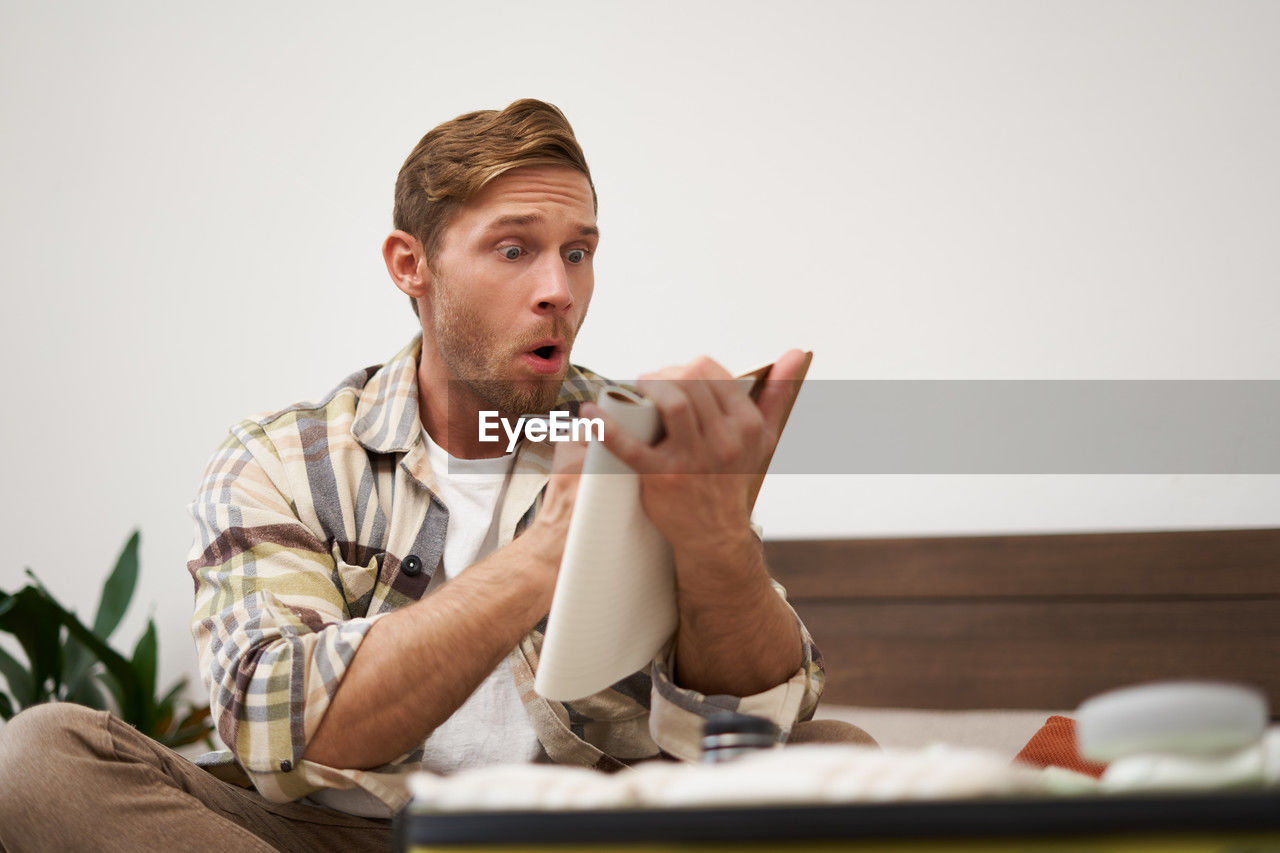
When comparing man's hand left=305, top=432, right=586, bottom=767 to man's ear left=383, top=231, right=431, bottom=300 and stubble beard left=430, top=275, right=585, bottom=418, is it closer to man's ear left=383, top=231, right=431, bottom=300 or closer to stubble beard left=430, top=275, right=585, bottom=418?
stubble beard left=430, top=275, right=585, bottom=418

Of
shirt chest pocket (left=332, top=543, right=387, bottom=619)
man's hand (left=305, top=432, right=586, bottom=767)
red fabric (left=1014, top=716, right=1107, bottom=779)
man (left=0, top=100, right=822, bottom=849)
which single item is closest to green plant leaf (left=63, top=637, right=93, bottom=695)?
man (left=0, top=100, right=822, bottom=849)

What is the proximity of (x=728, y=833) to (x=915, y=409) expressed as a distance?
147 centimetres

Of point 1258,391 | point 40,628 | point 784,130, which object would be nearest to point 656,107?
point 784,130

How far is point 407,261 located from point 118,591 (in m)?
0.92

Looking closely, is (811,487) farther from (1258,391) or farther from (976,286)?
(1258,391)

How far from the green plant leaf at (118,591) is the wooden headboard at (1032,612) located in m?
1.15

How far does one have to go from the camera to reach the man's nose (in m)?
1.25

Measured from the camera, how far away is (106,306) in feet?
7.03

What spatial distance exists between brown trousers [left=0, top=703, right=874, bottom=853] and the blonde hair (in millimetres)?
700

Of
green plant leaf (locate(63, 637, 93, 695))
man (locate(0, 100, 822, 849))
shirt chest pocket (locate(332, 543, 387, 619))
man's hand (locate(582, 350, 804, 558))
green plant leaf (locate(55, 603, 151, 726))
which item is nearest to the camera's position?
man's hand (locate(582, 350, 804, 558))

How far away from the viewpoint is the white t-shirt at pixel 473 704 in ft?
3.75

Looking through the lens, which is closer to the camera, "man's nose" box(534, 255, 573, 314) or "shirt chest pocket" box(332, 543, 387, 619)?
"shirt chest pocket" box(332, 543, 387, 619)

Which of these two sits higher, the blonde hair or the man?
the blonde hair

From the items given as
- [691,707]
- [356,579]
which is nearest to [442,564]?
[356,579]
